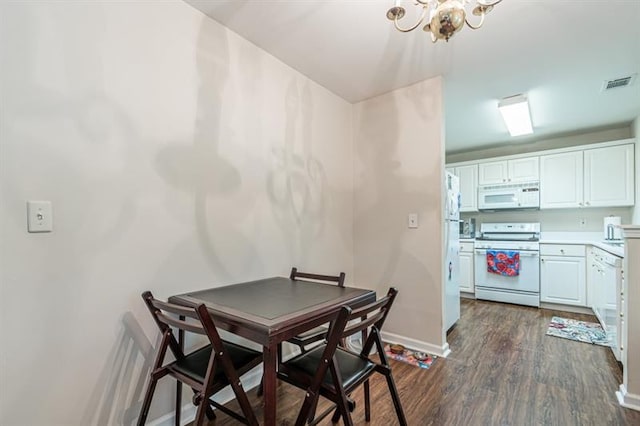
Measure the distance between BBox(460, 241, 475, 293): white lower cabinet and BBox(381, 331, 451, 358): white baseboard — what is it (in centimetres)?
206

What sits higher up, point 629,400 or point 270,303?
point 270,303

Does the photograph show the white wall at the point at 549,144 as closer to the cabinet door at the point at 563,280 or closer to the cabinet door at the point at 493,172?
the cabinet door at the point at 493,172

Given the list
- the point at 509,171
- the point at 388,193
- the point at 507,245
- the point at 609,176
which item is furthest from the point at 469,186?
the point at 388,193

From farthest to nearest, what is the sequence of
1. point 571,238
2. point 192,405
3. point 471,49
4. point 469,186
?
1. point 469,186
2. point 571,238
3. point 471,49
4. point 192,405

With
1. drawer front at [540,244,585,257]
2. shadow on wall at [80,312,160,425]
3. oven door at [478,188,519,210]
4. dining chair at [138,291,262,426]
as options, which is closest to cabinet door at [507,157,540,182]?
oven door at [478,188,519,210]

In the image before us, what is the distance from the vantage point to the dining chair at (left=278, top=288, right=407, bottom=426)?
125cm

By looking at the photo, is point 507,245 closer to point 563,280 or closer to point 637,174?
point 563,280

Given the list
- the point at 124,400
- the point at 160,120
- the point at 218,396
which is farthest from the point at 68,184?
the point at 218,396

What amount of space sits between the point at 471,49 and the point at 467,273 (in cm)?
327

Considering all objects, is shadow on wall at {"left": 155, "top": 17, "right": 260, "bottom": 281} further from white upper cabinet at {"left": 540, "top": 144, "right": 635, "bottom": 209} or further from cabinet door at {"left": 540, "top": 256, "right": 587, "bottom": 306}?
white upper cabinet at {"left": 540, "top": 144, "right": 635, "bottom": 209}

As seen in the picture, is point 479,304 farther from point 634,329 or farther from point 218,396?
point 218,396

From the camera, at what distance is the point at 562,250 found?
393 centimetres

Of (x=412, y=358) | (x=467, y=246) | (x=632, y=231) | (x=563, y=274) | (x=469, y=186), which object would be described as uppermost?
(x=469, y=186)

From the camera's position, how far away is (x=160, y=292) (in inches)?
65.4
